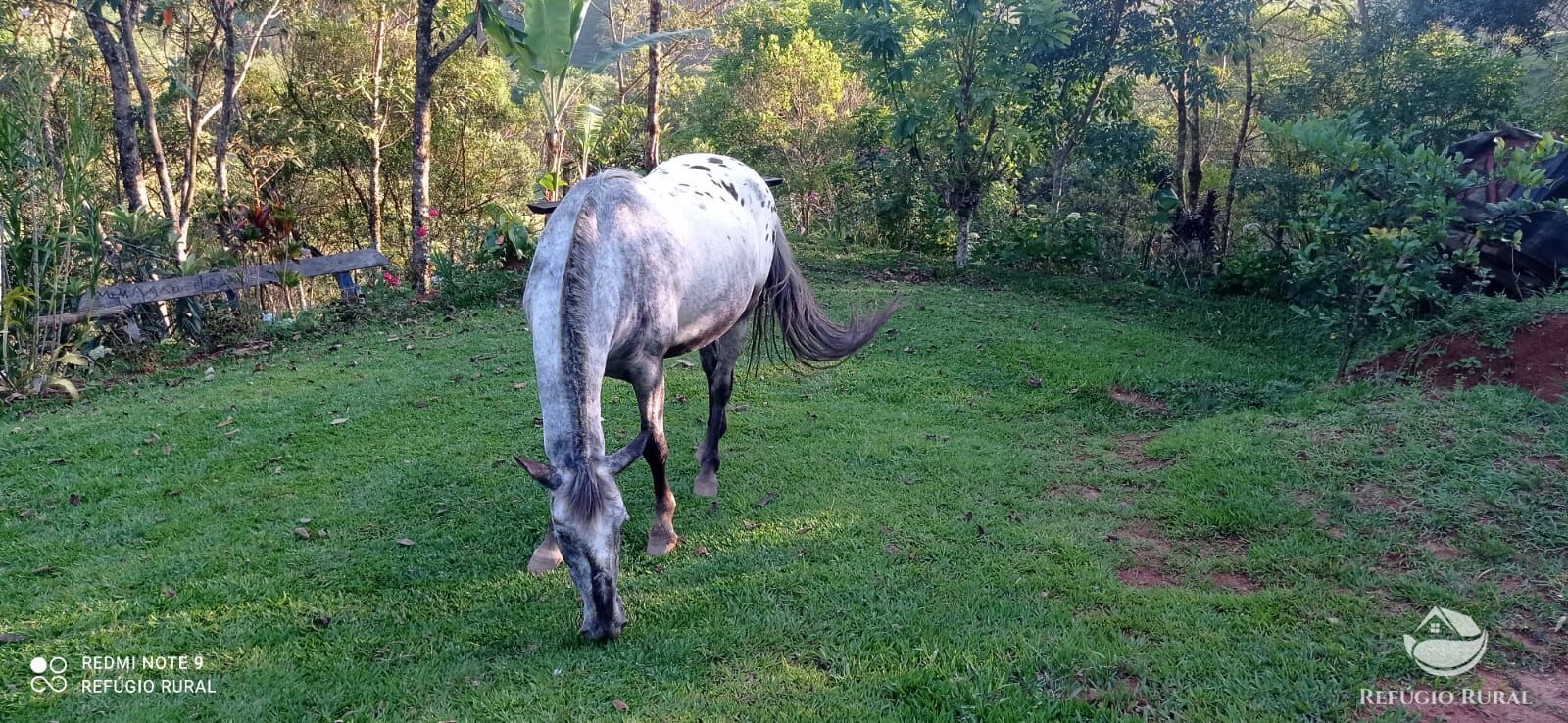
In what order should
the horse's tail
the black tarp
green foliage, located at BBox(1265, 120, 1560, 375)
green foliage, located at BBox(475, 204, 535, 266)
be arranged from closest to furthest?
green foliage, located at BBox(1265, 120, 1560, 375)
the horse's tail
the black tarp
green foliage, located at BBox(475, 204, 535, 266)

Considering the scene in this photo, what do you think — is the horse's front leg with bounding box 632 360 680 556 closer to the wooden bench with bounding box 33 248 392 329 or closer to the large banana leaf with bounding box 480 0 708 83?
the large banana leaf with bounding box 480 0 708 83

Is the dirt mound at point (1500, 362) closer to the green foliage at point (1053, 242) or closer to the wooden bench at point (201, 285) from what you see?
the green foliage at point (1053, 242)

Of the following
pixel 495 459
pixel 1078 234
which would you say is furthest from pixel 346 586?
pixel 1078 234

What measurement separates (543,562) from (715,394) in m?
1.44

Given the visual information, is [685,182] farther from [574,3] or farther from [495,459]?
[574,3]

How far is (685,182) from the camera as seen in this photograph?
4.32m

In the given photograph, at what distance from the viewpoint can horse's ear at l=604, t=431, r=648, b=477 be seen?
2906 millimetres

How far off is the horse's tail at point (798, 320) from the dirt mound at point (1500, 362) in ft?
11.5

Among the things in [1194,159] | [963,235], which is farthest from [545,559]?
[1194,159]

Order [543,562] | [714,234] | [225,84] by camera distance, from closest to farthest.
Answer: [543,562]
[714,234]
[225,84]

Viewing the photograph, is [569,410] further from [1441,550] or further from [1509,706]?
[1441,550]

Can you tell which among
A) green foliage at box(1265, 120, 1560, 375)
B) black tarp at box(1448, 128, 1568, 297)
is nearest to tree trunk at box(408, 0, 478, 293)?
green foliage at box(1265, 120, 1560, 375)

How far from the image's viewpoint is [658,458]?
391 centimetres

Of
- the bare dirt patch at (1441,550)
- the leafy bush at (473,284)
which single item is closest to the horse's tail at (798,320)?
the bare dirt patch at (1441,550)
